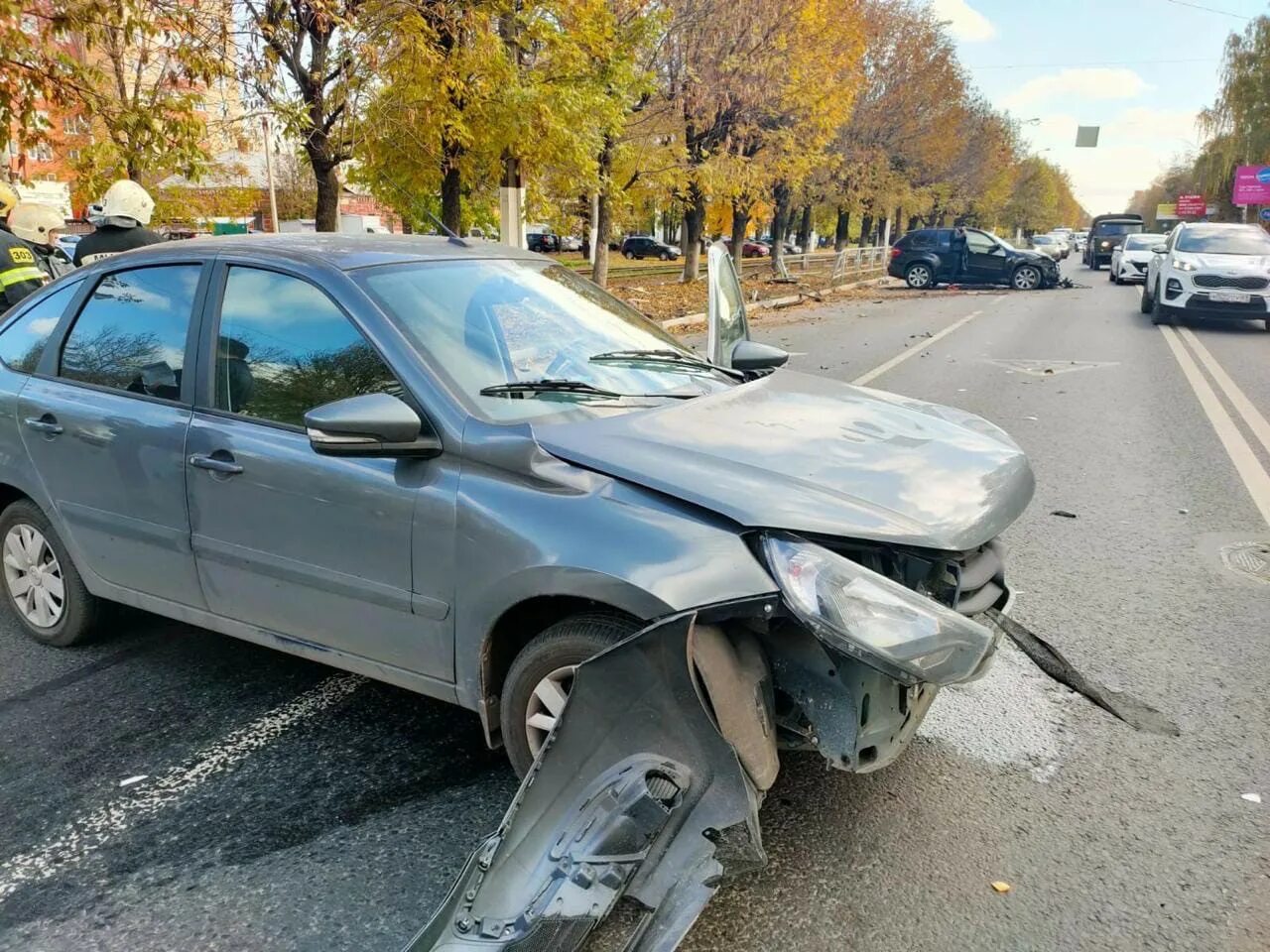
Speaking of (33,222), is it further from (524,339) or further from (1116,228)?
(1116,228)

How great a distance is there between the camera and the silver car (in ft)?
8.00

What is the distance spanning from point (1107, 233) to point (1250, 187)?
79.7ft

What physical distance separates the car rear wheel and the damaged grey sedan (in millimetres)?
26542

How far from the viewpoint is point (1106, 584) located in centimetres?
476

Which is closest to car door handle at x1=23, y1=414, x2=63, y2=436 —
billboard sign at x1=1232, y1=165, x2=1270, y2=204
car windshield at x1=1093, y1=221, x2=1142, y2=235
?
car windshield at x1=1093, y1=221, x2=1142, y2=235

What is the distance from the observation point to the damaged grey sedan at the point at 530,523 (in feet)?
7.45

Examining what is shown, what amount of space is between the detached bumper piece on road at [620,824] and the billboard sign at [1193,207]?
91841mm

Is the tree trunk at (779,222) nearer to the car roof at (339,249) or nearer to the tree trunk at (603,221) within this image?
the tree trunk at (603,221)

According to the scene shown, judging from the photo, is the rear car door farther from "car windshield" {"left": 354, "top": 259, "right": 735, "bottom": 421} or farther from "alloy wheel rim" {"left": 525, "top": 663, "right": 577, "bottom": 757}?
Answer: "alloy wheel rim" {"left": 525, "top": 663, "right": 577, "bottom": 757}

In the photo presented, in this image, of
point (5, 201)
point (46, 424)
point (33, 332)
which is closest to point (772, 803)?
point (46, 424)

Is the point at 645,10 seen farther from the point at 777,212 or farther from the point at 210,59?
the point at 777,212

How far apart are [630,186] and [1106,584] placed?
18694mm

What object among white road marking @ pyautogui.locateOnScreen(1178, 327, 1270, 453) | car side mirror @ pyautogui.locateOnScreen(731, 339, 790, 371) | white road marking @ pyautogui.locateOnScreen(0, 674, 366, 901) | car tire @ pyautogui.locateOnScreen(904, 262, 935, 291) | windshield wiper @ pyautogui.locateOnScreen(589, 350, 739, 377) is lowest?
white road marking @ pyautogui.locateOnScreen(0, 674, 366, 901)

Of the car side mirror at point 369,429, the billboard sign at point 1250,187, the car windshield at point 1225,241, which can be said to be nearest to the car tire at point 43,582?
the car side mirror at point 369,429
